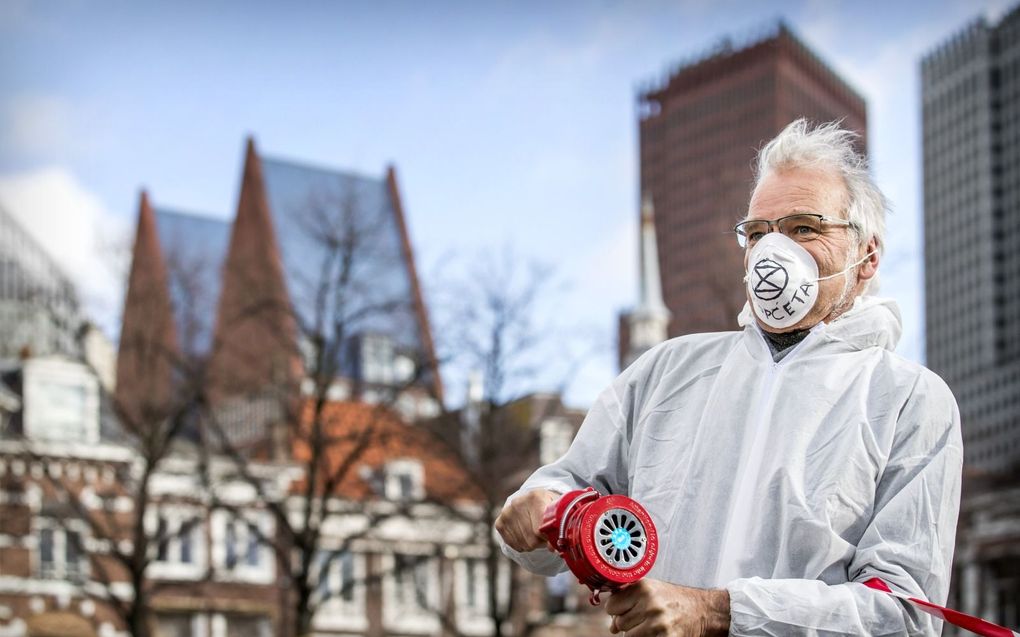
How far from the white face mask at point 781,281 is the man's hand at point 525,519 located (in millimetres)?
603

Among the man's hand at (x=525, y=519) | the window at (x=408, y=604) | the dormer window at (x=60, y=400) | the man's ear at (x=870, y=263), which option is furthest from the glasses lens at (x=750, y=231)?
the window at (x=408, y=604)

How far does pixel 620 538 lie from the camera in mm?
2941

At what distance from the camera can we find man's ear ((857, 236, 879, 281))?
361 centimetres

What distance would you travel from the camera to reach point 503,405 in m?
27.9

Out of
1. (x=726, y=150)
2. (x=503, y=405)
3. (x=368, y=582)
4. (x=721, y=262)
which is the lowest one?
(x=368, y=582)

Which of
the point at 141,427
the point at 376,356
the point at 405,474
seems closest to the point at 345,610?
the point at 405,474

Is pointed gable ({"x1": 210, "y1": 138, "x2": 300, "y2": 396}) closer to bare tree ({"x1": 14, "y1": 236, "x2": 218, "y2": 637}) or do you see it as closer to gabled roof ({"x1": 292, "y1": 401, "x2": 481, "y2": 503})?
bare tree ({"x1": 14, "y1": 236, "x2": 218, "y2": 637})

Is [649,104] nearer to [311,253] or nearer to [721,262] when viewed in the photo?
[311,253]

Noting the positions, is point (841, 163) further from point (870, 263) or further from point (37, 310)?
point (37, 310)

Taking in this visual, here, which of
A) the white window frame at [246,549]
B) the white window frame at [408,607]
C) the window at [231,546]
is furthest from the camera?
the white window frame at [408,607]

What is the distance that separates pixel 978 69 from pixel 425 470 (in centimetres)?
11745

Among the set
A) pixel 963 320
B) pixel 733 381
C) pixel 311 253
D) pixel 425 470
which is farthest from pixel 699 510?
pixel 963 320

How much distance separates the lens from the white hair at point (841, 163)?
3588 mm

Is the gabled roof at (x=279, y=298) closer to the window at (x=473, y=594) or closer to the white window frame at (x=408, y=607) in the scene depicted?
the window at (x=473, y=594)
